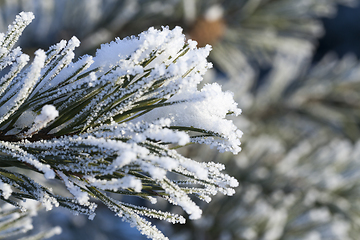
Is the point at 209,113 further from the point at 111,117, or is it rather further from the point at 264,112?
the point at 264,112

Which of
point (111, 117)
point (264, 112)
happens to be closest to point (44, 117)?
point (111, 117)

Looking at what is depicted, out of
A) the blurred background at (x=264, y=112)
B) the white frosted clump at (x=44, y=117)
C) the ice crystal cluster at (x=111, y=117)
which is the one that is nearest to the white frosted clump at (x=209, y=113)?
the ice crystal cluster at (x=111, y=117)

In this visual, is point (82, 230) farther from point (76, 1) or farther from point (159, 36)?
point (159, 36)

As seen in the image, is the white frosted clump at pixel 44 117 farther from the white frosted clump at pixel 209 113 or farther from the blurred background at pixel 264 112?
the blurred background at pixel 264 112

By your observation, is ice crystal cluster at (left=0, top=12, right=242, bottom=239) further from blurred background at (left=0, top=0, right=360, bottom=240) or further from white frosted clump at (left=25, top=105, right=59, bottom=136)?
blurred background at (left=0, top=0, right=360, bottom=240)

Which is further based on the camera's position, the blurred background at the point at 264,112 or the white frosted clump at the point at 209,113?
the blurred background at the point at 264,112

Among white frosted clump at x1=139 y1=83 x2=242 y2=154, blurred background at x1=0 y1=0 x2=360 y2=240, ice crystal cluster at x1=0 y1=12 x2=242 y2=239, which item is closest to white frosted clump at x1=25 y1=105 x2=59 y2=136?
ice crystal cluster at x1=0 y1=12 x2=242 y2=239

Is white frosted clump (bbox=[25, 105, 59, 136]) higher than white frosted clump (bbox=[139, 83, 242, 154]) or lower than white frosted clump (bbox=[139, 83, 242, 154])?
lower
